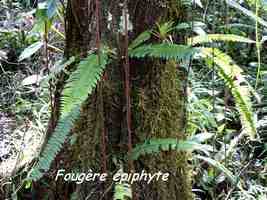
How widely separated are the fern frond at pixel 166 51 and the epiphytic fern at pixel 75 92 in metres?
0.11

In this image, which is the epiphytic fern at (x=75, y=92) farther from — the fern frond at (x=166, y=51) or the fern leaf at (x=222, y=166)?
the fern leaf at (x=222, y=166)

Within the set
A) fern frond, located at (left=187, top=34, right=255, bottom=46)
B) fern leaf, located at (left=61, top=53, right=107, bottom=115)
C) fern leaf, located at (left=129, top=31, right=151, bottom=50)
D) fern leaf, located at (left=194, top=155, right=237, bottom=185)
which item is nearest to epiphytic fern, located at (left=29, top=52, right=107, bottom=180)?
fern leaf, located at (left=61, top=53, right=107, bottom=115)

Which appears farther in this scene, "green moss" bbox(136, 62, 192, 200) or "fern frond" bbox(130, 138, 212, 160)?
"green moss" bbox(136, 62, 192, 200)

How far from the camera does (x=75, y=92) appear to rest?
1206 millimetres

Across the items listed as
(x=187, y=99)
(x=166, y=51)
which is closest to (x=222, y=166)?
(x=187, y=99)

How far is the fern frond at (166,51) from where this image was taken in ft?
4.22

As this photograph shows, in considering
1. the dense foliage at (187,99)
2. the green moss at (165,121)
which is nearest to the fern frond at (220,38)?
the dense foliage at (187,99)

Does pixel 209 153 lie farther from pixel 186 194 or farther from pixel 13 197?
pixel 13 197

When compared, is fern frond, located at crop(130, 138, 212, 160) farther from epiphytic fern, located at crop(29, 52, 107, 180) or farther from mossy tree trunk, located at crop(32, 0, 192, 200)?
epiphytic fern, located at crop(29, 52, 107, 180)

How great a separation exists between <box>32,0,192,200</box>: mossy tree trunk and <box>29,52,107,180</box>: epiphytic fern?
19cm

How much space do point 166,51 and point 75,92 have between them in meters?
0.30

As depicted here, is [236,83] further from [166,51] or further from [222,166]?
[222,166]

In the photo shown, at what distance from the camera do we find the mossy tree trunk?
1491mm

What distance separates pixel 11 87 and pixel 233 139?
1413 mm
